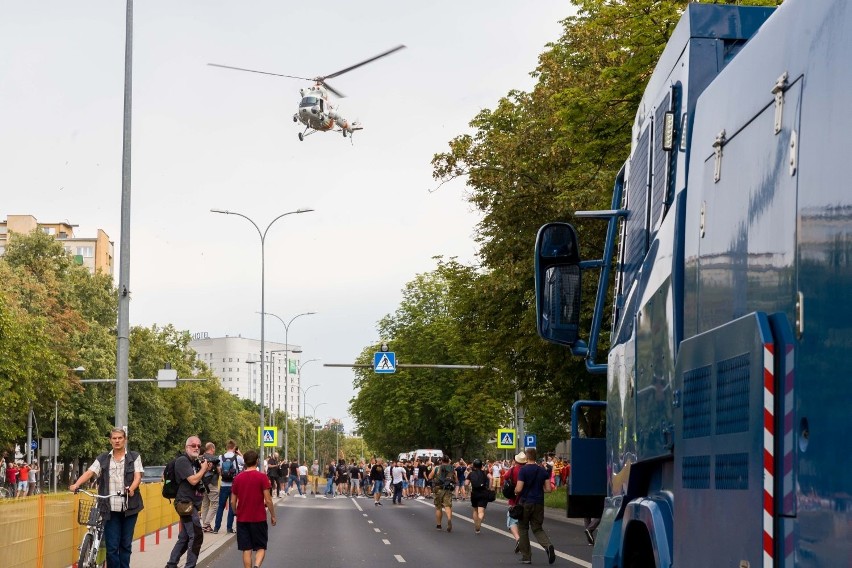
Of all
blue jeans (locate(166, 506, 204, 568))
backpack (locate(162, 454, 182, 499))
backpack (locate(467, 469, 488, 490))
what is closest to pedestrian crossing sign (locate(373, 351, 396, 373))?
backpack (locate(467, 469, 488, 490))

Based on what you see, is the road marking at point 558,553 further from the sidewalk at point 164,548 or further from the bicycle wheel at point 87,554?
the bicycle wheel at point 87,554

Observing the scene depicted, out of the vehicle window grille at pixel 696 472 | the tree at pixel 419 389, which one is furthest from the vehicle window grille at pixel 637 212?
the tree at pixel 419 389

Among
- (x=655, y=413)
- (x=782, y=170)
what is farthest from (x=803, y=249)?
(x=655, y=413)

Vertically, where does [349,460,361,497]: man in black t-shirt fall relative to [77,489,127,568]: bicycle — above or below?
below

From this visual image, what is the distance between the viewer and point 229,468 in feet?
88.1

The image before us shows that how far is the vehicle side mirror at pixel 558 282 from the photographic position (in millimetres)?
6195

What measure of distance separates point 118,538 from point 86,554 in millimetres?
685

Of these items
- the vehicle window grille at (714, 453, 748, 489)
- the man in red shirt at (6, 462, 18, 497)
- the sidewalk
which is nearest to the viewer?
the vehicle window grille at (714, 453, 748, 489)

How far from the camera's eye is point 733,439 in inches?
145

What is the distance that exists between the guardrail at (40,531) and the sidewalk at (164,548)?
5.39 ft

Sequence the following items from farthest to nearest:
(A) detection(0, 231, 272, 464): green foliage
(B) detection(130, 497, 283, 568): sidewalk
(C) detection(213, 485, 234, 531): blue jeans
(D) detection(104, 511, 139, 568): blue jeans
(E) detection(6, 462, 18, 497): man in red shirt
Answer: (A) detection(0, 231, 272, 464): green foliage < (E) detection(6, 462, 18, 497): man in red shirt < (C) detection(213, 485, 234, 531): blue jeans < (B) detection(130, 497, 283, 568): sidewalk < (D) detection(104, 511, 139, 568): blue jeans

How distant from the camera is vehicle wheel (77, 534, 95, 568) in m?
14.7

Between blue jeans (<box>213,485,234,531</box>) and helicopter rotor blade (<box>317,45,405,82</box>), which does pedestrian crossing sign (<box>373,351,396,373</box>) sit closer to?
helicopter rotor blade (<box>317,45,405,82</box>)

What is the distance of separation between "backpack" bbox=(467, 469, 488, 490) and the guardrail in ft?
39.1
